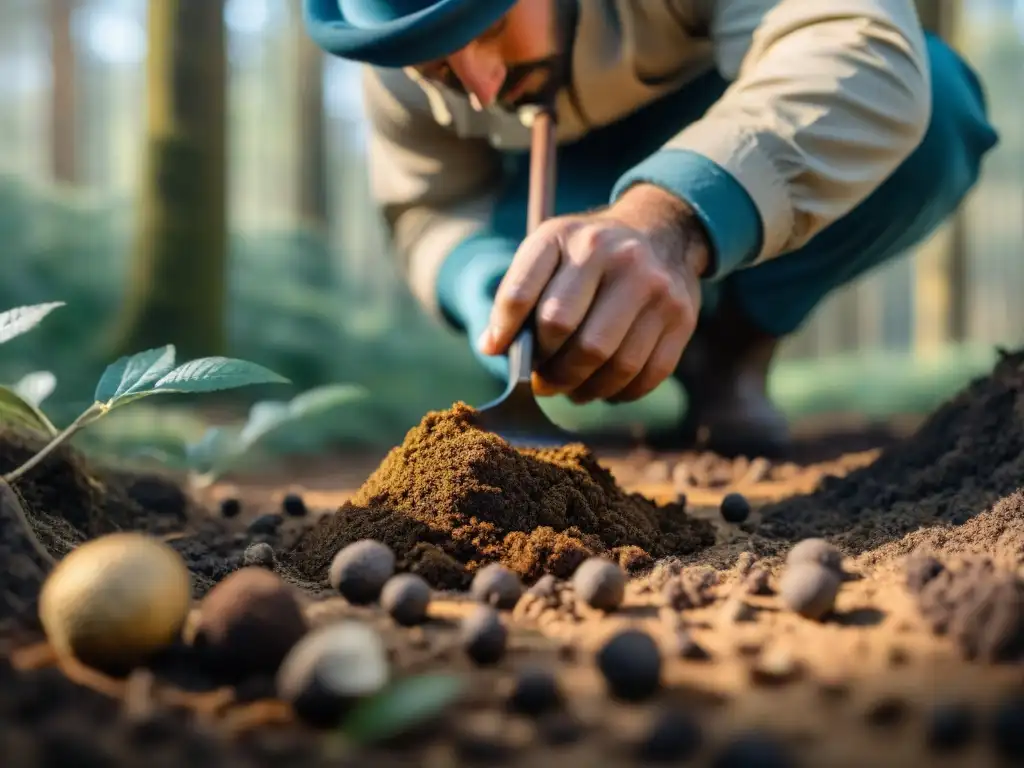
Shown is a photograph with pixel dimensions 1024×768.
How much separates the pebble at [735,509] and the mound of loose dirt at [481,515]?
0.26 metres

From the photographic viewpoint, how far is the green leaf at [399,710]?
80cm

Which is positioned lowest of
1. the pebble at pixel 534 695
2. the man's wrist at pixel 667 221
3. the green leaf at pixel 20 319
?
the pebble at pixel 534 695

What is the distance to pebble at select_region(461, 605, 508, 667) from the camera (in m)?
1.02

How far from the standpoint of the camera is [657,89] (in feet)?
9.47

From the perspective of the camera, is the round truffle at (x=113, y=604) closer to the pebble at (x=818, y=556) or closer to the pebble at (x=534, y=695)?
the pebble at (x=534, y=695)

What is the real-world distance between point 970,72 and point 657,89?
101 centimetres

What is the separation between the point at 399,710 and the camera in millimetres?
797

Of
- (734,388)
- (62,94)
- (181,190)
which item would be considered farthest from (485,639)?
(62,94)

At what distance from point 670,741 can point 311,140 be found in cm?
861

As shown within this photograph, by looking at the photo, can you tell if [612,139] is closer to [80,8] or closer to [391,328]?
[391,328]

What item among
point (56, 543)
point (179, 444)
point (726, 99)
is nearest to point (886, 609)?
point (56, 543)

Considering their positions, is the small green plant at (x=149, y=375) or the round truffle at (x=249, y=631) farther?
the small green plant at (x=149, y=375)

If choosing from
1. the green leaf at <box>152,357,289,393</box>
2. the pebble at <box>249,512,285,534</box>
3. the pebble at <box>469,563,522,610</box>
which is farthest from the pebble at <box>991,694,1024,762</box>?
the pebble at <box>249,512,285,534</box>

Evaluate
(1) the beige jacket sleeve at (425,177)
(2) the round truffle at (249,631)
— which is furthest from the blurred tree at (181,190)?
(2) the round truffle at (249,631)
